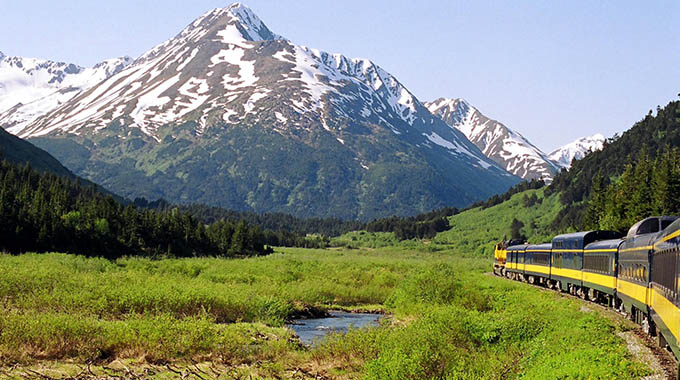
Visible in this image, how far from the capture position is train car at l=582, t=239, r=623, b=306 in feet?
120

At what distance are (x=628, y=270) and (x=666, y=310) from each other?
12052 mm

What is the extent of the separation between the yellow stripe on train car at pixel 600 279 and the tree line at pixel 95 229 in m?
66.7

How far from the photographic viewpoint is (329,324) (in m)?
45.6

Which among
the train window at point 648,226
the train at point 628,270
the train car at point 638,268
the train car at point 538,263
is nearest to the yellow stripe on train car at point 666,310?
the train at point 628,270

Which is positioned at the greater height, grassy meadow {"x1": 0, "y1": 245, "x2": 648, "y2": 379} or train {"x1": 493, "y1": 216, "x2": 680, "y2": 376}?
train {"x1": 493, "y1": 216, "x2": 680, "y2": 376}

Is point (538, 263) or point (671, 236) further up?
point (671, 236)

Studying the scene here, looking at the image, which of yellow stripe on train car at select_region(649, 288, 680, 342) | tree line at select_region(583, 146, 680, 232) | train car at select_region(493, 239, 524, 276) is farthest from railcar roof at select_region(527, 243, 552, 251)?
yellow stripe on train car at select_region(649, 288, 680, 342)

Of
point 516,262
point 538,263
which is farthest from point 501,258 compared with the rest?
point 538,263

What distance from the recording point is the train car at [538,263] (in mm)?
59912

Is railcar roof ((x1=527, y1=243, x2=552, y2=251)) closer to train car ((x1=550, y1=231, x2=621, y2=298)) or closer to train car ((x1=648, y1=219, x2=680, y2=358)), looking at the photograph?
train car ((x1=550, y1=231, x2=621, y2=298))

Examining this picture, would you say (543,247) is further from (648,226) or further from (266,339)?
(266,339)

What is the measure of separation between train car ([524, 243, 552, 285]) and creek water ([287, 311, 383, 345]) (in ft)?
53.8

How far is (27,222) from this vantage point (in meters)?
88.6

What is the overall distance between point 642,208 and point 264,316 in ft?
201
